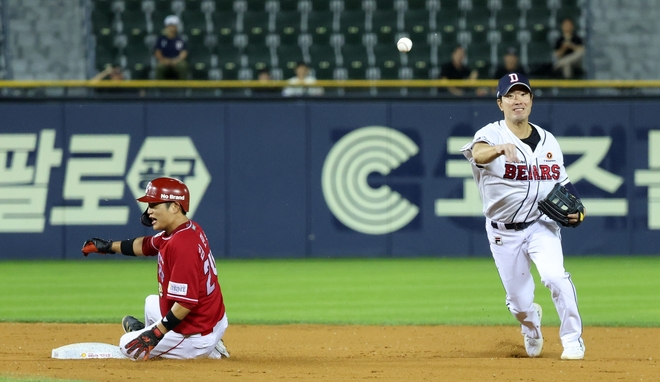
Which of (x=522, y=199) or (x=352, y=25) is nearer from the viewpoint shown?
(x=522, y=199)

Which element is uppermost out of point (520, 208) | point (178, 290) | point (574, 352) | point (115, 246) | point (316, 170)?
point (316, 170)

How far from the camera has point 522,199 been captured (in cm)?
645

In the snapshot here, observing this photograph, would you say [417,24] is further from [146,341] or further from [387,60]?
[146,341]

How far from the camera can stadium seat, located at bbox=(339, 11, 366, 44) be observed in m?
17.0

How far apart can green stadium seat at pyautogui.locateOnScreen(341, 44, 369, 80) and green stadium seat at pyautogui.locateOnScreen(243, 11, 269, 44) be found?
1.41m

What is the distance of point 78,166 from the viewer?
1297 centimetres

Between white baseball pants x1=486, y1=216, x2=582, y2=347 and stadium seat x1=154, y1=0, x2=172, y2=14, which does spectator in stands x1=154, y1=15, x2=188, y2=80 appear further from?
white baseball pants x1=486, y1=216, x2=582, y2=347

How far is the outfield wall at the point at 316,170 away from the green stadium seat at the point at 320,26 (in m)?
4.06

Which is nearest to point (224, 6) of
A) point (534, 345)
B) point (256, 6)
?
point (256, 6)

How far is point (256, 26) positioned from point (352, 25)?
1660 mm

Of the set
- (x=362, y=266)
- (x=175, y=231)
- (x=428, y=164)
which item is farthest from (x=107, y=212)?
(x=175, y=231)

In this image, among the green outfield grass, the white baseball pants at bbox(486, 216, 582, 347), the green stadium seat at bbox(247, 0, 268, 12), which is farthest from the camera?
the green stadium seat at bbox(247, 0, 268, 12)

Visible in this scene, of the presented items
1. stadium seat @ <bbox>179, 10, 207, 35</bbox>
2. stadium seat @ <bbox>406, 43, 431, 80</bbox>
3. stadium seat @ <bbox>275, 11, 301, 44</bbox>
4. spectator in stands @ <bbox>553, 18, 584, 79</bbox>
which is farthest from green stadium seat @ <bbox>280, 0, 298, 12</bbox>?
spectator in stands @ <bbox>553, 18, 584, 79</bbox>

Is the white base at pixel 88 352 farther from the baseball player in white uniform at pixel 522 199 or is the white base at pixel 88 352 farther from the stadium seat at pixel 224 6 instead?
the stadium seat at pixel 224 6
